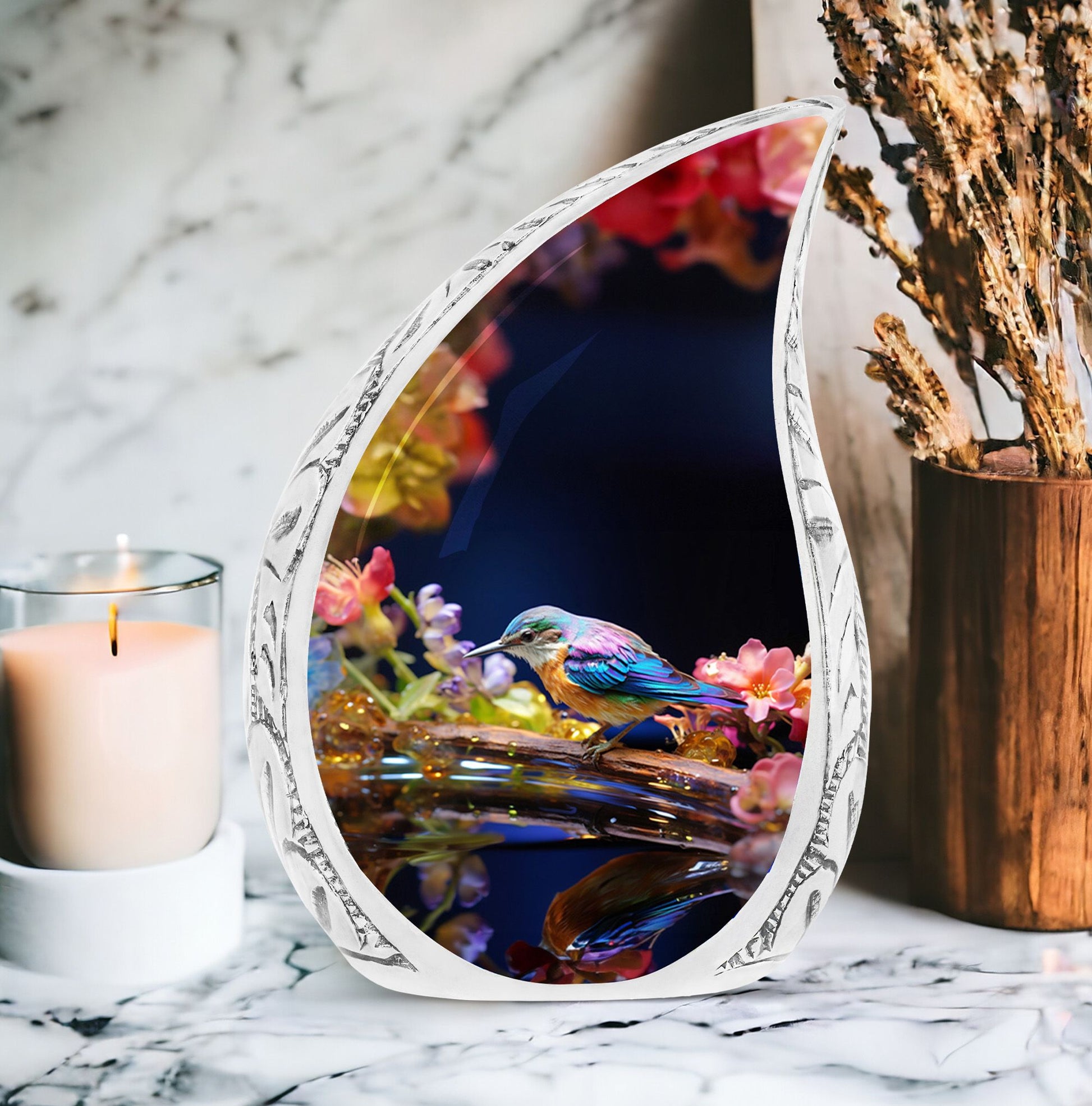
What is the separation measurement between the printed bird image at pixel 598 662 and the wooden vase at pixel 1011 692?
0.15 meters

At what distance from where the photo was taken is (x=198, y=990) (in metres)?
0.45

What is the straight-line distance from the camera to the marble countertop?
37cm

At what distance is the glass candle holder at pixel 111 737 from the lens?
1.49 feet

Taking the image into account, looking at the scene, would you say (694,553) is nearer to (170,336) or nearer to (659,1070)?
(659,1070)

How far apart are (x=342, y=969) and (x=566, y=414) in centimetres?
24

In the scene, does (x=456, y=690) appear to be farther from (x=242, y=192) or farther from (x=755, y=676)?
(x=242, y=192)

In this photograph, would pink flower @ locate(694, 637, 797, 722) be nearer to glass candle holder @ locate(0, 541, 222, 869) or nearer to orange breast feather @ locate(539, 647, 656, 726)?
orange breast feather @ locate(539, 647, 656, 726)

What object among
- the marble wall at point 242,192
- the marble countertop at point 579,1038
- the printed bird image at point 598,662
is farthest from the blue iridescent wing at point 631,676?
the marble wall at point 242,192

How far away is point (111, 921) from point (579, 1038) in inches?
7.2

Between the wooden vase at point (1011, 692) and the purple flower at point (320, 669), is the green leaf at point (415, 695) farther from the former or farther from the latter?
the wooden vase at point (1011, 692)

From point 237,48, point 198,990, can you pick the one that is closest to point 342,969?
point 198,990

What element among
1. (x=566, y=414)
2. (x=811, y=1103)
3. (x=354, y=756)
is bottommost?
(x=811, y=1103)

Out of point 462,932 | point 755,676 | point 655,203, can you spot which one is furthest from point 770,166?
point 462,932

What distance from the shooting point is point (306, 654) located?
400 mm
